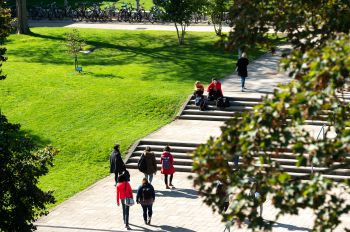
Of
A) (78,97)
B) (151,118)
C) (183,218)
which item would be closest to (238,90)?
(151,118)

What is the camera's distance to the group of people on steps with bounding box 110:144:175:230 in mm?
18969

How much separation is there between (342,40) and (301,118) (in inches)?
44.3

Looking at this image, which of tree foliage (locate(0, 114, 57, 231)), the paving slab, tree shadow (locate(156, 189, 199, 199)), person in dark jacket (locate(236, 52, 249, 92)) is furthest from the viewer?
person in dark jacket (locate(236, 52, 249, 92))

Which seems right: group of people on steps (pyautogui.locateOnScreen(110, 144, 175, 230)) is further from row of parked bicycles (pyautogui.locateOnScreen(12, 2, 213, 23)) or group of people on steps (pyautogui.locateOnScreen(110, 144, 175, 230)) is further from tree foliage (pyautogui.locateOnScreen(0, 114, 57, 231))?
row of parked bicycles (pyautogui.locateOnScreen(12, 2, 213, 23))

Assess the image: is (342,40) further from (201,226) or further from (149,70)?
(149,70)

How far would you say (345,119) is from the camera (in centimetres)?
1073

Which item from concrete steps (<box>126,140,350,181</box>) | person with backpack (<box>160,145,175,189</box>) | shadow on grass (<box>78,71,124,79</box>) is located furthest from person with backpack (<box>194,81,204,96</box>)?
person with backpack (<box>160,145,175,189</box>)

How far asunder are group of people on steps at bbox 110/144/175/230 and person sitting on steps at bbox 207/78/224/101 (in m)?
4.99

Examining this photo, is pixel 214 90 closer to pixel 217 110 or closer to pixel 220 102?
pixel 220 102

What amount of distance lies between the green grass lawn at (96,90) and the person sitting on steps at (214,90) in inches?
52.1

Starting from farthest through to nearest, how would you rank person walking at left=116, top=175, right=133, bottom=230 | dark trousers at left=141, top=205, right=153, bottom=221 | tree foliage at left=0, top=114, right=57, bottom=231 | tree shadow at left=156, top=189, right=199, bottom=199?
tree shadow at left=156, top=189, right=199, bottom=199
dark trousers at left=141, top=205, right=153, bottom=221
person walking at left=116, top=175, right=133, bottom=230
tree foliage at left=0, top=114, right=57, bottom=231

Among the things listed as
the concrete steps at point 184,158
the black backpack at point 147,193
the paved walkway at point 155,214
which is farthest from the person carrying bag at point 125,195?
the concrete steps at point 184,158

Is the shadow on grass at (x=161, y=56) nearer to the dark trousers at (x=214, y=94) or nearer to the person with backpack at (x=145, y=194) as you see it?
the dark trousers at (x=214, y=94)

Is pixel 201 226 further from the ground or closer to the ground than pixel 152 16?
closer to the ground
